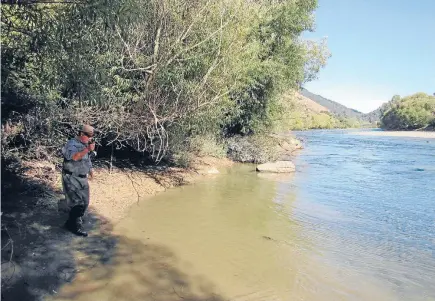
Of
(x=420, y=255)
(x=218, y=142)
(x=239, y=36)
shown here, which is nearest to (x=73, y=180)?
(x=420, y=255)

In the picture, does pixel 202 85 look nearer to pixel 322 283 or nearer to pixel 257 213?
pixel 257 213

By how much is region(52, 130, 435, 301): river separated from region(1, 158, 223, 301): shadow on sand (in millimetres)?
32

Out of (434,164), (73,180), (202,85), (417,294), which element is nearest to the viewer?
(417,294)

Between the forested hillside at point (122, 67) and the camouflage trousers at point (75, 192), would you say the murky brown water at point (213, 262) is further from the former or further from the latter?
the forested hillside at point (122, 67)

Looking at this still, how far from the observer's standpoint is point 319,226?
9773 mm

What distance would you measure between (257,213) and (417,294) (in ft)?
16.2

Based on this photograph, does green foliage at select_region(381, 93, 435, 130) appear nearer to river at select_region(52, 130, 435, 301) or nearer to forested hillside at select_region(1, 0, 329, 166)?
forested hillside at select_region(1, 0, 329, 166)

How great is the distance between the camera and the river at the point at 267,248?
586cm

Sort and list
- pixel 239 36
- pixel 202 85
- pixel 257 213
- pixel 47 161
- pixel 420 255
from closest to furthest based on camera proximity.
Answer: pixel 420 255 → pixel 47 161 → pixel 257 213 → pixel 202 85 → pixel 239 36

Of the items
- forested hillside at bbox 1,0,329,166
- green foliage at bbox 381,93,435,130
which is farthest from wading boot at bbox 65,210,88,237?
green foliage at bbox 381,93,435,130

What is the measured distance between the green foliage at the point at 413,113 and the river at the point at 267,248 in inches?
3790

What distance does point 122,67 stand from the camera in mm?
10281

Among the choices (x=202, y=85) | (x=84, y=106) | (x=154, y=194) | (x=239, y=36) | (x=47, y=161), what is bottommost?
(x=154, y=194)

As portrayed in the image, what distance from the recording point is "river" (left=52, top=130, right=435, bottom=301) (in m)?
5.86
